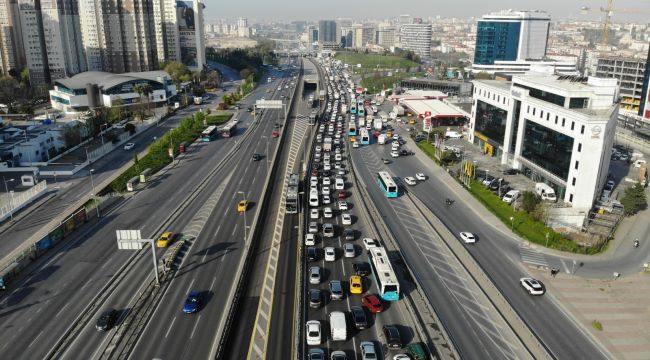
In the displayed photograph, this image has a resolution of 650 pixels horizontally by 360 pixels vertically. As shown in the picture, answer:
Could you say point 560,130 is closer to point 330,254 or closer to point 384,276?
point 330,254

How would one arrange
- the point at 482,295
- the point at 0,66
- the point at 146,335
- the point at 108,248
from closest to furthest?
the point at 146,335 < the point at 482,295 < the point at 108,248 < the point at 0,66

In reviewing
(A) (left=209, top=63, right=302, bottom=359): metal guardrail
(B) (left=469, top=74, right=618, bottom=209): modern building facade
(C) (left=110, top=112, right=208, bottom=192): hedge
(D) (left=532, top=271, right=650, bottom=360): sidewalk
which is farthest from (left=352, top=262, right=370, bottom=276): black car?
(C) (left=110, top=112, right=208, bottom=192): hedge

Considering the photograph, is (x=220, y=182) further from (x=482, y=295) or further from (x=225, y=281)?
(x=482, y=295)

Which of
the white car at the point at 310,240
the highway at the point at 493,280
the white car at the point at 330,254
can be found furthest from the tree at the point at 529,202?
the white car at the point at 310,240

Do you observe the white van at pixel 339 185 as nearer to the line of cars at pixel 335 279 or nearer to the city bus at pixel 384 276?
the line of cars at pixel 335 279

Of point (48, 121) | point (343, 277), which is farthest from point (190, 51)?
point (343, 277)

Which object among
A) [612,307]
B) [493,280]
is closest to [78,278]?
[493,280]
